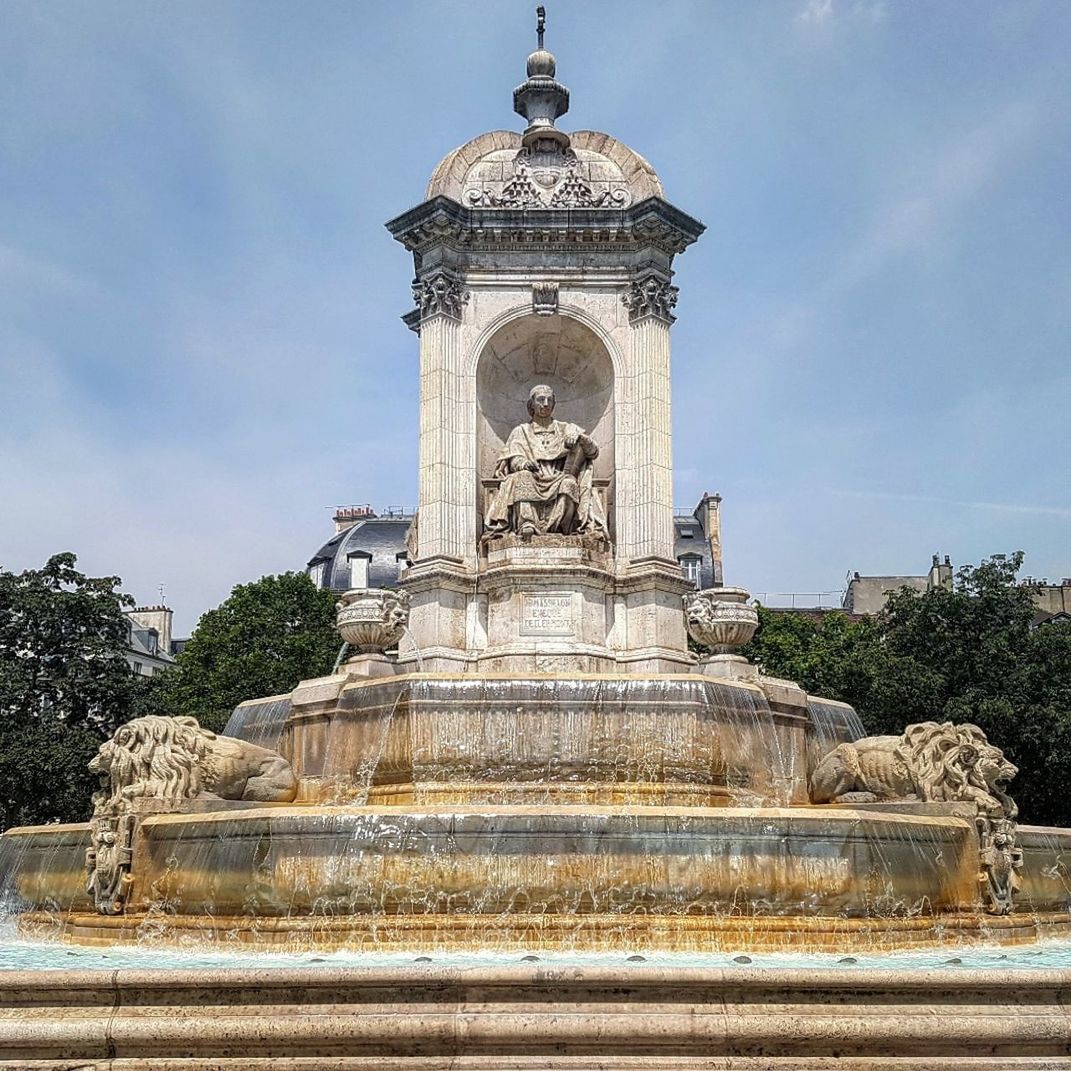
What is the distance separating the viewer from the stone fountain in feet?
37.6

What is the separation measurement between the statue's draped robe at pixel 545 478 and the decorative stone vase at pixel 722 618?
2.23m

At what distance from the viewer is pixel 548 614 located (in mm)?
19922

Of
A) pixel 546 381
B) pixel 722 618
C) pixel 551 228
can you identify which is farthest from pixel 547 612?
pixel 551 228

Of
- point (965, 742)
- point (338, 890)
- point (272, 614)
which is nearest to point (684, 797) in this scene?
point (965, 742)

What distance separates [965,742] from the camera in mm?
14117

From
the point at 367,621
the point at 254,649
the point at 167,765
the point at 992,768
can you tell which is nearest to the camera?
the point at 992,768

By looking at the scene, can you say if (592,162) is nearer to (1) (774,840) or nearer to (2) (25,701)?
(1) (774,840)

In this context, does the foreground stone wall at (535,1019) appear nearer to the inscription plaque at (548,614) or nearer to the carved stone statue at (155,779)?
the carved stone statue at (155,779)

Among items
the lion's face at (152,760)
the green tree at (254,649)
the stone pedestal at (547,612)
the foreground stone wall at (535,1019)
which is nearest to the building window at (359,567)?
the green tree at (254,649)

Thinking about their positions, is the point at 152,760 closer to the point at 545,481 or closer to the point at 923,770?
the point at 923,770

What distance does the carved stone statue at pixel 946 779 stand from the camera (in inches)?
501

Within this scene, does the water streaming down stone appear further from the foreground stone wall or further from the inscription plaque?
the foreground stone wall

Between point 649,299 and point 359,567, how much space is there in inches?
2174

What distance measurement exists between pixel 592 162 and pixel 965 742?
13022 millimetres
